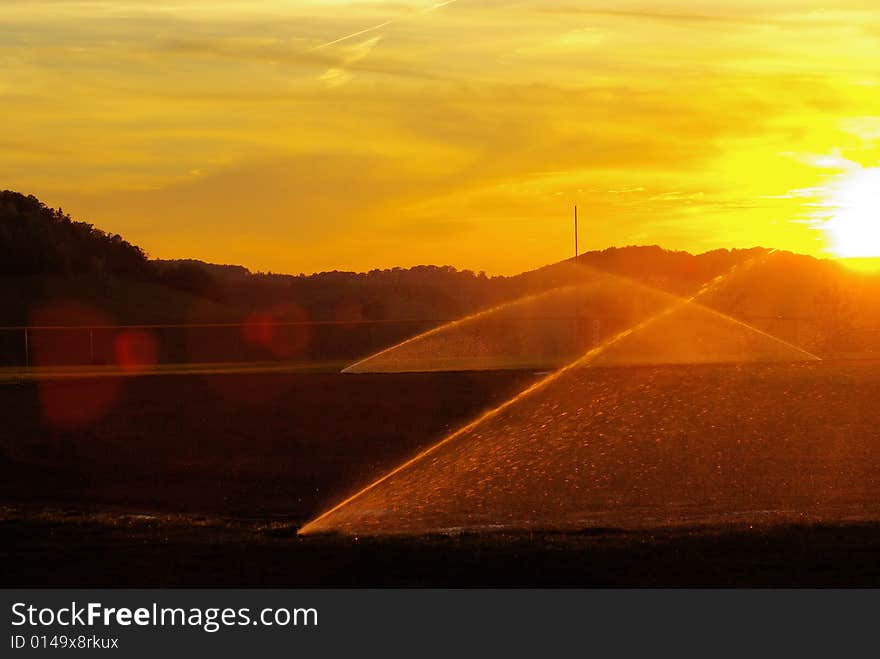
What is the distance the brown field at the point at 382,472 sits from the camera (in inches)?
520

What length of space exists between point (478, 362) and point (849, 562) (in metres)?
35.1

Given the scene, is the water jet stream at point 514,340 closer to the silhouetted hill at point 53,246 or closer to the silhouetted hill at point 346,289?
the silhouetted hill at point 346,289

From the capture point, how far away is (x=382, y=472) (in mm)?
29766

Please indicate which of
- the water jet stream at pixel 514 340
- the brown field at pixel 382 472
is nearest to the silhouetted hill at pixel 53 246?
the water jet stream at pixel 514 340

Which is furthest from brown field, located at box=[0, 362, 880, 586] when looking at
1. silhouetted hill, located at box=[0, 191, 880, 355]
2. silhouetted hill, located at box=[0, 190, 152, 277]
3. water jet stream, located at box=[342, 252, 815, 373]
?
silhouetted hill, located at box=[0, 190, 152, 277]

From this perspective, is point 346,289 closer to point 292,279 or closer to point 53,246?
point 292,279

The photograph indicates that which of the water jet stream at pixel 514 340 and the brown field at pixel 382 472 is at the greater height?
the water jet stream at pixel 514 340

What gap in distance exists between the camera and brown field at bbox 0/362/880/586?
43.3 feet

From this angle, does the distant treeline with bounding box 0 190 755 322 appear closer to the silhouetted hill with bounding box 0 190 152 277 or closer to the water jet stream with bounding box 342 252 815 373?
the silhouetted hill with bounding box 0 190 152 277

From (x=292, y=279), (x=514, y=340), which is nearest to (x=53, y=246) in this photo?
(x=514, y=340)

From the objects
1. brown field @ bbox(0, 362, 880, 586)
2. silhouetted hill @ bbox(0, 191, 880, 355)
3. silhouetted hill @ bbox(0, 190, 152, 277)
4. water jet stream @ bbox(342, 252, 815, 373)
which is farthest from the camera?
silhouetted hill @ bbox(0, 190, 152, 277)

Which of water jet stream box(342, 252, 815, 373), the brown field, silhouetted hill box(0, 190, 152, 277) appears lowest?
the brown field

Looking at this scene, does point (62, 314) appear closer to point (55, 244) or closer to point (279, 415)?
point (55, 244)
